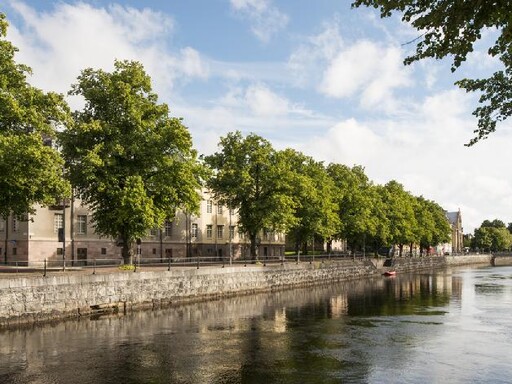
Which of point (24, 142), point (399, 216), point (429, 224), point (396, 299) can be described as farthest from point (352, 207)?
point (24, 142)

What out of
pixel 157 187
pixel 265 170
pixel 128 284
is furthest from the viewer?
pixel 265 170

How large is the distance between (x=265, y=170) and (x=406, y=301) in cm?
2282

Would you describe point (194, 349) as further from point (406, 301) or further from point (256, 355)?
point (406, 301)

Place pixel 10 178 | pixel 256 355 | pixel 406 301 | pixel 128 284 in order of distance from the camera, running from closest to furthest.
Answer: pixel 256 355, pixel 10 178, pixel 128 284, pixel 406 301

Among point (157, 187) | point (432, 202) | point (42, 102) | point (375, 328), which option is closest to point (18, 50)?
point (42, 102)

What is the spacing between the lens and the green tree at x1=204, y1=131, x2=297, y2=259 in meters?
62.3

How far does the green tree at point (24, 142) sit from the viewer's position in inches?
1282

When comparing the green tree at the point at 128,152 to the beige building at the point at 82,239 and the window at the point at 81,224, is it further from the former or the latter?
the window at the point at 81,224

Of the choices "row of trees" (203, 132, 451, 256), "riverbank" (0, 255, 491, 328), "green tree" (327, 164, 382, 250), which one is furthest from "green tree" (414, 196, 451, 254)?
"riverbank" (0, 255, 491, 328)

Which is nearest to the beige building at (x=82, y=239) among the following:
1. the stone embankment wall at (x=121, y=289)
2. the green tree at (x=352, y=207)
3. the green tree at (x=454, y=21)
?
the stone embankment wall at (x=121, y=289)

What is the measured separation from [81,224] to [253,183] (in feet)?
66.5

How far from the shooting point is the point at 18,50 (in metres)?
35.2

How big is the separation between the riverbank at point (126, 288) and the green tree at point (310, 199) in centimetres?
617

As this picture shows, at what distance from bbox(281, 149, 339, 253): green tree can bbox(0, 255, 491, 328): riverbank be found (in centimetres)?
617
